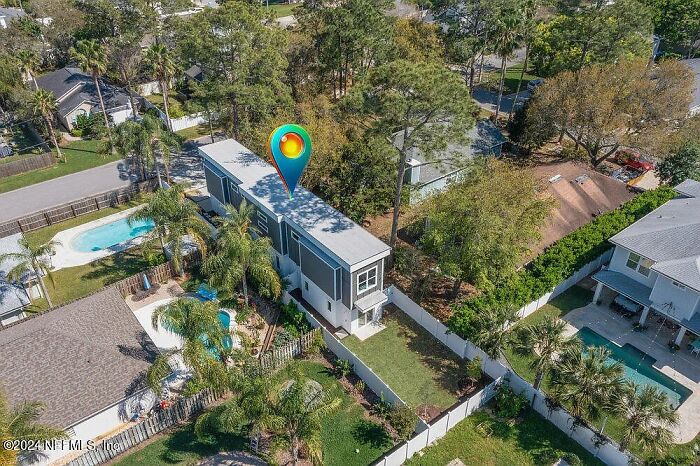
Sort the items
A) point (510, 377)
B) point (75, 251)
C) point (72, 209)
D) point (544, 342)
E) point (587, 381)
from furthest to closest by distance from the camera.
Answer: point (72, 209) → point (75, 251) → point (510, 377) → point (544, 342) → point (587, 381)

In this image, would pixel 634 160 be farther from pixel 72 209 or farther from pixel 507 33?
pixel 72 209

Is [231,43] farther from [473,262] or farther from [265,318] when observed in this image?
[473,262]

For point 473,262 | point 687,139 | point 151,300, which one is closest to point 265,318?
point 151,300

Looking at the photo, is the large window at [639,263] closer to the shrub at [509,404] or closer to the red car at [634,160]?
the shrub at [509,404]

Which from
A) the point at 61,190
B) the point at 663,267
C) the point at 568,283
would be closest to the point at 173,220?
the point at 61,190

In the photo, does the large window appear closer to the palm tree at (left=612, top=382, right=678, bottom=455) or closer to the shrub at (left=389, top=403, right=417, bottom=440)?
the palm tree at (left=612, top=382, right=678, bottom=455)
